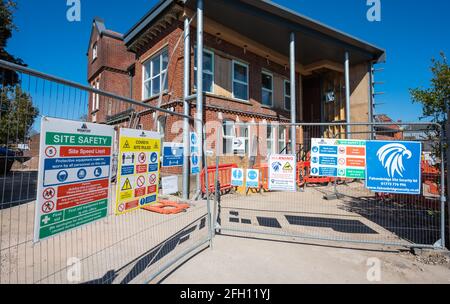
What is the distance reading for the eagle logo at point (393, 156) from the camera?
4.42 m

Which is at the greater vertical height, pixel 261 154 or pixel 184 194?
pixel 261 154

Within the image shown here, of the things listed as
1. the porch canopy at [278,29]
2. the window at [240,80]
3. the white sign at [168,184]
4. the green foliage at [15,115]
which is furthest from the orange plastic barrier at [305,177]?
the green foliage at [15,115]

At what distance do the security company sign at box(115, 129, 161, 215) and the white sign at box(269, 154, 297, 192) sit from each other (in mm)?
2561

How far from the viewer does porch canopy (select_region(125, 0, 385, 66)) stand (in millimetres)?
9844

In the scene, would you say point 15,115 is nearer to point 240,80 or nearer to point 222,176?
point 222,176

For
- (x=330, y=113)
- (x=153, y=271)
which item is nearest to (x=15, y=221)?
(x=153, y=271)

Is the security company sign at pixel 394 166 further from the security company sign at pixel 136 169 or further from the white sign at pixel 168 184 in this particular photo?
the security company sign at pixel 136 169

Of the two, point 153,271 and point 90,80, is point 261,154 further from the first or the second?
point 90,80

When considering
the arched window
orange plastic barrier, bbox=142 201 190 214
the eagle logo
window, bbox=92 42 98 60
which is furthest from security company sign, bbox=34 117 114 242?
window, bbox=92 42 98 60

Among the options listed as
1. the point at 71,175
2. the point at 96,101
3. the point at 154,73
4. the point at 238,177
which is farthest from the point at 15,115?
the point at 96,101

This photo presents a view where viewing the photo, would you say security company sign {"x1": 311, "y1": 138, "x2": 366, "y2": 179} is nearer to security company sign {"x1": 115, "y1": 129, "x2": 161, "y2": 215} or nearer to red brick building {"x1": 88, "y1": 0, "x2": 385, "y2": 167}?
security company sign {"x1": 115, "y1": 129, "x2": 161, "y2": 215}

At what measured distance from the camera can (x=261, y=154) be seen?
43.0 ft
